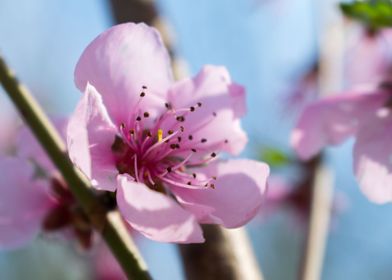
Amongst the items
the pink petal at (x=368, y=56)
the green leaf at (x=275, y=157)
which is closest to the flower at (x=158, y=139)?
the green leaf at (x=275, y=157)

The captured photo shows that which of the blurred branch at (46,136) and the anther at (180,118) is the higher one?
the blurred branch at (46,136)

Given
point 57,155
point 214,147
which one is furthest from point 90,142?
point 214,147

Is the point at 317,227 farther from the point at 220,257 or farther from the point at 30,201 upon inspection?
the point at 30,201


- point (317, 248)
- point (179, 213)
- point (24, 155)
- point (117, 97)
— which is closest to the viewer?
point (179, 213)

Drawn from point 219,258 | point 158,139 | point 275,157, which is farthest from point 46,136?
point 275,157

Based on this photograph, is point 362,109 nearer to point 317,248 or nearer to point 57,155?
point 317,248

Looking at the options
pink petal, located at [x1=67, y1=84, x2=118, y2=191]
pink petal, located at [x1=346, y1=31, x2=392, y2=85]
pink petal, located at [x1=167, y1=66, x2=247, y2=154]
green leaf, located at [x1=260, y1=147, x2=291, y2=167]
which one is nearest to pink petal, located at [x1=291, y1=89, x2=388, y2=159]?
pink petal, located at [x1=167, y1=66, x2=247, y2=154]

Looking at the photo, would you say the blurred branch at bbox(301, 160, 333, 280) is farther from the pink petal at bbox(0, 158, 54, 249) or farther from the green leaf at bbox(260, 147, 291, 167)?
the pink petal at bbox(0, 158, 54, 249)

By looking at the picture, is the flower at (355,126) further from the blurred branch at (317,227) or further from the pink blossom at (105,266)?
the pink blossom at (105,266)
